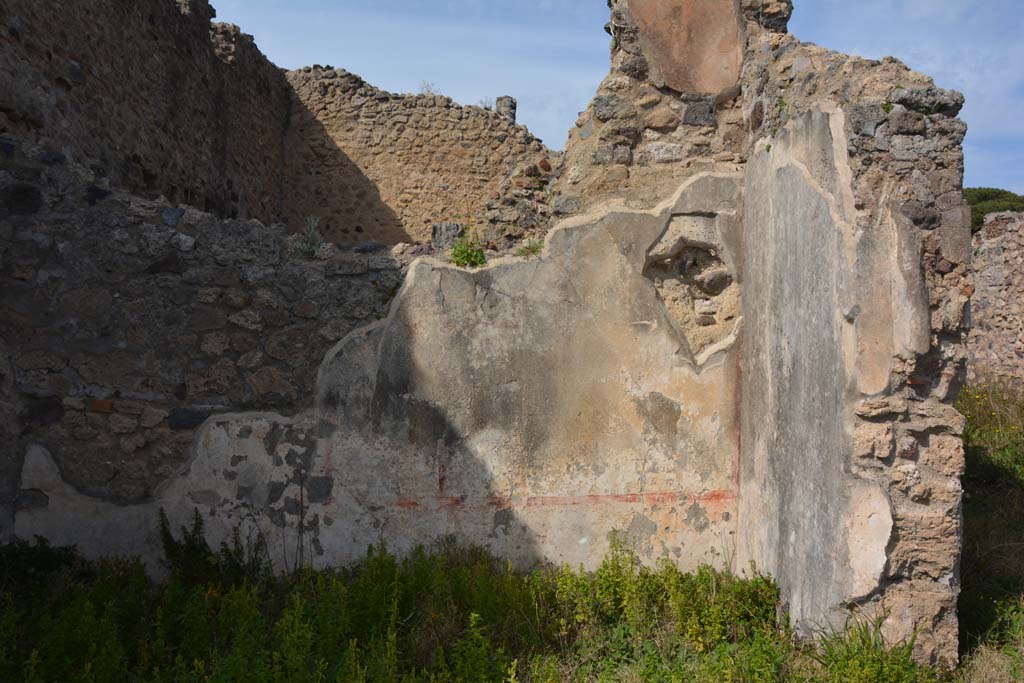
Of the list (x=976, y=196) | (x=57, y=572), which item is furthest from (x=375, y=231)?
(x=976, y=196)

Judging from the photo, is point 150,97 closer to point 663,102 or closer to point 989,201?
point 663,102

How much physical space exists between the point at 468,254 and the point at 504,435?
0.99 metres

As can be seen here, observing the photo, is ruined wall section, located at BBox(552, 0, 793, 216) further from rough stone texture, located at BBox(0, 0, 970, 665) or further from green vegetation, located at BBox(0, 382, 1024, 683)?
green vegetation, located at BBox(0, 382, 1024, 683)

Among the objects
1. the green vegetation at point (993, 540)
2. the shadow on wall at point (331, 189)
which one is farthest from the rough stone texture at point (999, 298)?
the shadow on wall at point (331, 189)

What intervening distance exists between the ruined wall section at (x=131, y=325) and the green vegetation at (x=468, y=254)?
32 cm

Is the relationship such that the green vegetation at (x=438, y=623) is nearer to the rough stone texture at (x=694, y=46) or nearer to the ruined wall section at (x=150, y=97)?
the ruined wall section at (x=150, y=97)

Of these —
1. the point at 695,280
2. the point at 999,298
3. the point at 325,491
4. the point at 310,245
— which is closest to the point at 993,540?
the point at 695,280

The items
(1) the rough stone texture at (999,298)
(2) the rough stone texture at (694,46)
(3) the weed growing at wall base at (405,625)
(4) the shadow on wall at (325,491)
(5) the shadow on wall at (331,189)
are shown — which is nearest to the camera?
(3) the weed growing at wall base at (405,625)

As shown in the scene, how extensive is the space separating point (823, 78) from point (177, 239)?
3.30m

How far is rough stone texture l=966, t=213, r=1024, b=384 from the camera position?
10.4m

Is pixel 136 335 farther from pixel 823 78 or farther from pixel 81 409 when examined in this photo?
pixel 823 78

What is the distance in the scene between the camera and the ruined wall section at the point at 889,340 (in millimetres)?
3320

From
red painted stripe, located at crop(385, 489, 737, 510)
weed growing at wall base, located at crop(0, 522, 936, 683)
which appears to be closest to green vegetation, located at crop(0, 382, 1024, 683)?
A: weed growing at wall base, located at crop(0, 522, 936, 683)

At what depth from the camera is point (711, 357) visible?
454cm
